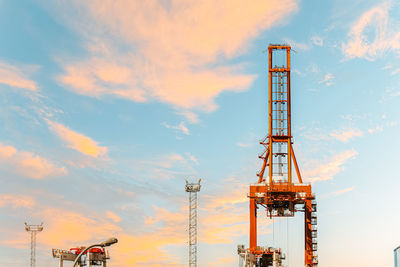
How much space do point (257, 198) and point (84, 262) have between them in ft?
133

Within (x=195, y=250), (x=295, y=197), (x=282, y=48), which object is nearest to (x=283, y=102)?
(x=282, y=48)

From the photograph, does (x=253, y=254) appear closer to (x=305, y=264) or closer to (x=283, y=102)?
(x=305, y=264)

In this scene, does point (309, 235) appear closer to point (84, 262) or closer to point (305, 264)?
point (305, 264)

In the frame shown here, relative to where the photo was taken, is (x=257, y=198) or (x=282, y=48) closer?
(x=257, y=198)

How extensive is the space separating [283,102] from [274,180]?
731 inches

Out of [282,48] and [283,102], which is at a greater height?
[282,48]

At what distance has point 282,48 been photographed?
126m

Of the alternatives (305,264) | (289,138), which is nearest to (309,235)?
(305,264)

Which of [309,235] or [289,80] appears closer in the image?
[309,235]

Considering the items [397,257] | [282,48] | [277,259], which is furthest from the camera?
[282,48]

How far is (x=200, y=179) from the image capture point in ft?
409

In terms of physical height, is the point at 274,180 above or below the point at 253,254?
above

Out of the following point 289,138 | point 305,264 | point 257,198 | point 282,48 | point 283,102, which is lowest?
point 305,264

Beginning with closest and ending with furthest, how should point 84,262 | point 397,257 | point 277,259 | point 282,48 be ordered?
point 397,257 → point 277,259 → point 84,262 → point 282,48
